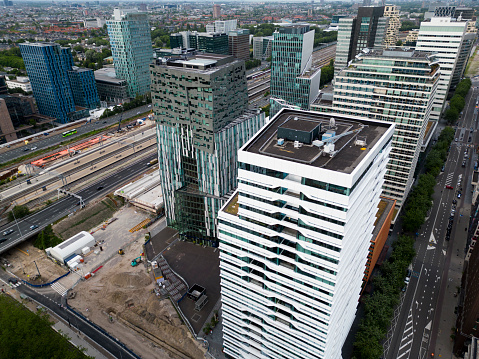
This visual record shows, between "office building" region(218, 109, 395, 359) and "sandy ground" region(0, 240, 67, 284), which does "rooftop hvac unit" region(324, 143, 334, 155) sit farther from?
"sandy ground" region(0, 240, 67, 284)

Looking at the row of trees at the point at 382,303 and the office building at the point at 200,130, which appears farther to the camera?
the office building at the point at 200,130

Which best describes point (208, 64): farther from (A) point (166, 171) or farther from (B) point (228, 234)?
(B) point (228, 234)

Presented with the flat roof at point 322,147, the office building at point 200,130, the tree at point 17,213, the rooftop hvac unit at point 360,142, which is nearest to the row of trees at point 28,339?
the office building at point 200,130

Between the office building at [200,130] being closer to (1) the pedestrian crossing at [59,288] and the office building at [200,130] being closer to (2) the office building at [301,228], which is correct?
(2) the office building at [301,228]

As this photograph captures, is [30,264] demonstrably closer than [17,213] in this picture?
Yes

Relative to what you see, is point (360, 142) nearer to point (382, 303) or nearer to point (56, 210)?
point (382, 303)

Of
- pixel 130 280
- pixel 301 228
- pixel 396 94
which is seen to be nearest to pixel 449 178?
pixel 396 94

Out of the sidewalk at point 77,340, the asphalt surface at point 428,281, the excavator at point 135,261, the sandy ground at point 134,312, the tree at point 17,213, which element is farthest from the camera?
the tree at point 17,213
